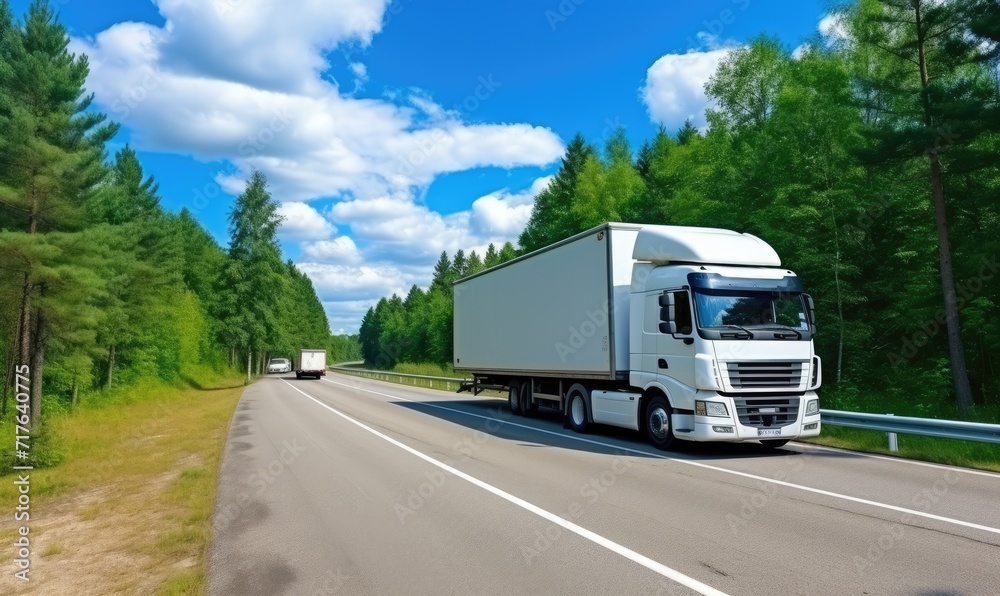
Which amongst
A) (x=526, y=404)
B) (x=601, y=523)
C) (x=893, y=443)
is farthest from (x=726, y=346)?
(x=526, y=404)

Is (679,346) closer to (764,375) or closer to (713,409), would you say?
(713,409)

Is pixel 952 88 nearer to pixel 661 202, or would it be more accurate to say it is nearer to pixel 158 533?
pixel 661 202

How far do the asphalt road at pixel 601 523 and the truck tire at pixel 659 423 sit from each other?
36 centimetres

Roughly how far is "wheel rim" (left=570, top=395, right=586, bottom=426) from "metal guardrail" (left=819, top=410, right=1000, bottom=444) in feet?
17.2

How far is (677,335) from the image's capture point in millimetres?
11391

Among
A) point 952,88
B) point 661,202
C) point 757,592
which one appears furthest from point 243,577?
point 661,202

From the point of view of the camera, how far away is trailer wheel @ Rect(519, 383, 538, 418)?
18520mm

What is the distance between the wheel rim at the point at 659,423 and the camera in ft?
38.8

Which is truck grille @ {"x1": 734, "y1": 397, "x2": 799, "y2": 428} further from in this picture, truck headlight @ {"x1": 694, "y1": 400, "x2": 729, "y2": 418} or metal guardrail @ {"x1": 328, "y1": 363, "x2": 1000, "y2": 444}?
metal guardrail @ {"x1": 328, "y1": 363, "x2": 1000, "y2": 444}

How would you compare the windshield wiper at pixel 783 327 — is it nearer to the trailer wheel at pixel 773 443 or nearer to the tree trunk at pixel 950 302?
the trailer wheel at pixel 773 443

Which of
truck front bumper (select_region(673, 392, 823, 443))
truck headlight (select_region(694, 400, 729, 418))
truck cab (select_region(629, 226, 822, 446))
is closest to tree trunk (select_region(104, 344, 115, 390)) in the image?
truck cab (select_region(629, 226, 822, 446))

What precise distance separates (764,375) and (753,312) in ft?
3.90

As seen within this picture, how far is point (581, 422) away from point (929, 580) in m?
10.5

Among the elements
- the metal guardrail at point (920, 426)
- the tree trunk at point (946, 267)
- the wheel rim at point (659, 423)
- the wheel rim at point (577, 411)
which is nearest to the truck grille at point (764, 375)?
the wheel rim at point (659, 423)
